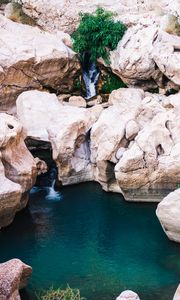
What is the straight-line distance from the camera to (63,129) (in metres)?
22.9

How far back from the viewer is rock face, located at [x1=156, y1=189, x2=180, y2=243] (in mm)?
17672

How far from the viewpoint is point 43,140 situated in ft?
78.1

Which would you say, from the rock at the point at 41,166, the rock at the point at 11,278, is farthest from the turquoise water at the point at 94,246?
the rock at the point at 41,166

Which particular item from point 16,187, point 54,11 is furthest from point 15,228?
point 54,11

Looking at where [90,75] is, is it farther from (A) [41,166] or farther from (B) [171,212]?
(B) [171,212]

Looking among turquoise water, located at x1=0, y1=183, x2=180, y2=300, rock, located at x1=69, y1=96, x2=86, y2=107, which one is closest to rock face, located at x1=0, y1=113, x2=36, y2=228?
turquoise water, located at x1=0, y1=183, x2=180, y2=300

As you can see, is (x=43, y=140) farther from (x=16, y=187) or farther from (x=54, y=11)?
(x=54, y=11)

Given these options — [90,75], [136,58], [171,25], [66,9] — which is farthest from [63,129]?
[66,9]

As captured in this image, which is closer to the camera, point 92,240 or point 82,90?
point 92,240

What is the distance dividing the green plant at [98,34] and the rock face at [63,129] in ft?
12.9

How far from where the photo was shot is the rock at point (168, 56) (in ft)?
80.7

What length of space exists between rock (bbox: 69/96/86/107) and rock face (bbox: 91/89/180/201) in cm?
289

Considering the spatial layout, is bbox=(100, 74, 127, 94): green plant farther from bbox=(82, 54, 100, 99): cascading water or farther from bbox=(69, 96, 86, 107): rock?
bbox=(69, 96, 86, 107): rock

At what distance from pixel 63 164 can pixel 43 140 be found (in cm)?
144
